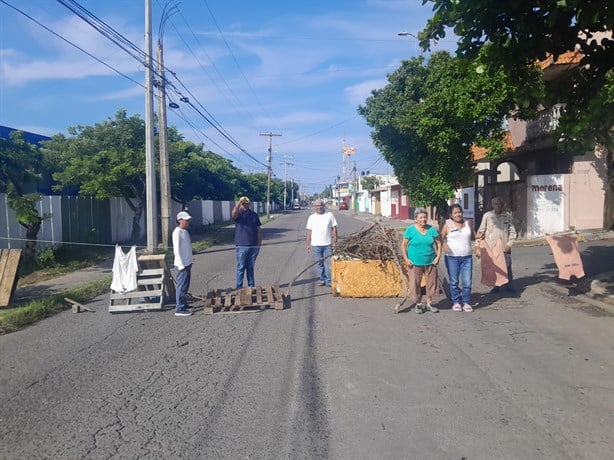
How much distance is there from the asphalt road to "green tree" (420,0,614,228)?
282 centimetres

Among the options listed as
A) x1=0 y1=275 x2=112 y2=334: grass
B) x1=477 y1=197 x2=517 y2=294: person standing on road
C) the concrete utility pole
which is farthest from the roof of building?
x1=477 y1=197 x2=517 y2=294: person standing on road

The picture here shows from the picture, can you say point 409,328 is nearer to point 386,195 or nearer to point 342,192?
point 386,195

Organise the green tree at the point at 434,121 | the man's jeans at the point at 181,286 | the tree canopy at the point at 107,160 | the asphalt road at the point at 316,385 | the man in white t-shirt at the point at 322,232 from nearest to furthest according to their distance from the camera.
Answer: the asphalt road at the point at 316,385
the man's jeans at the point at 181,286
the man in white t-shirt at the point at 322,232
the green tree at the point at 434,121
the tree canopy at the point at 107,160

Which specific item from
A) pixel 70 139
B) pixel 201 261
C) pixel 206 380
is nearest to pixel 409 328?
pixel 206 380

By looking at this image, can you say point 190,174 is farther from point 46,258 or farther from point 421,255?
point 421,255

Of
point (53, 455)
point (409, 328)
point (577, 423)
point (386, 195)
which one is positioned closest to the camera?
point (53, 455)

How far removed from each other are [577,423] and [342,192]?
128186mm

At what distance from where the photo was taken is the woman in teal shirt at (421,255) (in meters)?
8.20

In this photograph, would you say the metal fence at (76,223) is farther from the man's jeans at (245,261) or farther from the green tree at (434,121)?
the green tree at (434,121)

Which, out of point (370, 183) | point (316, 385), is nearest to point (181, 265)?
point (316, 385)

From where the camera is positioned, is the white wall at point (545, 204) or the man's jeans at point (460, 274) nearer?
the man's jeans at point (460, 274)

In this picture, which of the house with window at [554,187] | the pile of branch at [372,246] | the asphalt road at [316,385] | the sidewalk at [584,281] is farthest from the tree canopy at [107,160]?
the house with window at [554,187]

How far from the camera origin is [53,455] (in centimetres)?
400

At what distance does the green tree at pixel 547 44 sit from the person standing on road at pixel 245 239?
13.7 feet
